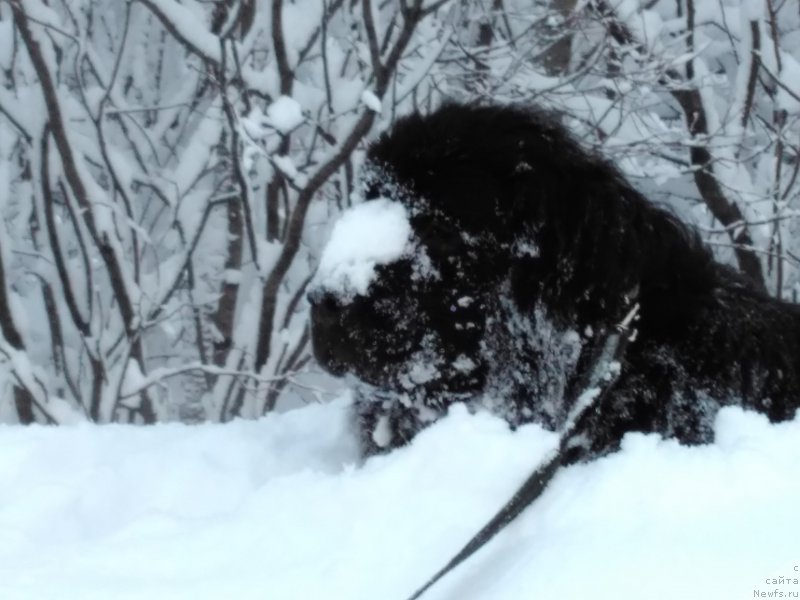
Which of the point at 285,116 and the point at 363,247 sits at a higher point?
the point at 285,116

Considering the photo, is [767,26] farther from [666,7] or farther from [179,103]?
[179,103]

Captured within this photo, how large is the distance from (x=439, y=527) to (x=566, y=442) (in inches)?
12.4

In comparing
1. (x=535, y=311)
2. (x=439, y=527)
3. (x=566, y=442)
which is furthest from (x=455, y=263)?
(x=439, y=527)

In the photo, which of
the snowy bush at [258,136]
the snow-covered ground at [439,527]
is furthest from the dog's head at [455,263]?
the snowy bush at [258,136]

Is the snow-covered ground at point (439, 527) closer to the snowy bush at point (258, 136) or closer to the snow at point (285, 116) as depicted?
the snow at point (285, 116)

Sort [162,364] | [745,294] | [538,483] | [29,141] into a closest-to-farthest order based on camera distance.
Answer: [538,483] → [745,294] → [29,141] → [162,364]

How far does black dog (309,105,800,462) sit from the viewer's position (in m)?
2.11

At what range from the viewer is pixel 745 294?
2.41 meters

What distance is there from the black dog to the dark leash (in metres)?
0.07

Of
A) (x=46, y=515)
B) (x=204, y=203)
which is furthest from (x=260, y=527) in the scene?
(x=204, y=203)

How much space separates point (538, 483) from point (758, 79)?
15.6 ft

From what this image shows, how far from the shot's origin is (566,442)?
1.60 meters

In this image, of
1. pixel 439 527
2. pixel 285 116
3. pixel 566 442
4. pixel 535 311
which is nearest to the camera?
pixel 439 527

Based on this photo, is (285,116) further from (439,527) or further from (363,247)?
(439,527)
